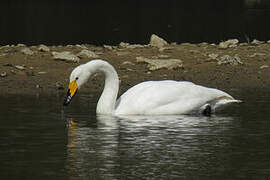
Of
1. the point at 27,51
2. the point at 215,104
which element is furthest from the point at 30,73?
the point at 215,104

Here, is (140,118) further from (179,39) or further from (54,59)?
(179,39)

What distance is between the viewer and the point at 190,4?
52.4 m

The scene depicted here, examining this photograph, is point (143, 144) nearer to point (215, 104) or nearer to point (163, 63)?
point (215, 104)

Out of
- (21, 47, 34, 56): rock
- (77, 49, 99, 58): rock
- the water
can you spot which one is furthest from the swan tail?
(21, 47, 34, 56): rock

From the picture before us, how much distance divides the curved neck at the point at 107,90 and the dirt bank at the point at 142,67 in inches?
105

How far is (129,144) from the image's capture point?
11.2 meters

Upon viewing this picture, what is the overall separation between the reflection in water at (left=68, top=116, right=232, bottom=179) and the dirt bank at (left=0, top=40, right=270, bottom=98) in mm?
3906

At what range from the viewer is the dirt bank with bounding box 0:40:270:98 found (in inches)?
704

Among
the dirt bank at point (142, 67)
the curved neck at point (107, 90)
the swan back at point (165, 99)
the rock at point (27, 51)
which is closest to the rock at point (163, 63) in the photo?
Result: the dirt bank at point (142, 67)

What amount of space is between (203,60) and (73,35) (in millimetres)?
11886

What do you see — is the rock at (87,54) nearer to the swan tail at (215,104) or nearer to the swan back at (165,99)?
the swan back at (165,99)

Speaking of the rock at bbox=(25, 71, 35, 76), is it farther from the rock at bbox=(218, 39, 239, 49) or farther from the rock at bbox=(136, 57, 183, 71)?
the rock at bbox=(218, 39, 239, 49)

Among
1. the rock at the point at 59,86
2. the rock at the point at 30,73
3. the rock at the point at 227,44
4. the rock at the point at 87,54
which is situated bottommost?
the rock at the point at 59,86

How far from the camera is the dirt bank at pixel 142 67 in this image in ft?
58.7
